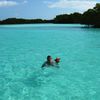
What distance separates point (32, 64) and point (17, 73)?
256 cm

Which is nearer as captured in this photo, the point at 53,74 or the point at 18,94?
the point at 18,94

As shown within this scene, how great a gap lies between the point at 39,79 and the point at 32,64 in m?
3.91

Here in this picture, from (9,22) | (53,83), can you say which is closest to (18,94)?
(53,83)

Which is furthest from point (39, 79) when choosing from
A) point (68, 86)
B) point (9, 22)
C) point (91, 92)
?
point (9, 22)

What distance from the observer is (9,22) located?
5827 inches

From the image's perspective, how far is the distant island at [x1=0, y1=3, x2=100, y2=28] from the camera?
70125mm

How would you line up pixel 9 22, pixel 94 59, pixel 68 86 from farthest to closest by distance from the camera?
pixel 9 22 < pixel 94 59 < pixel 68 86

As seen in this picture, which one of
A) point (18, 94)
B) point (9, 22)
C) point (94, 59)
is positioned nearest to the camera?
point (18, 94)

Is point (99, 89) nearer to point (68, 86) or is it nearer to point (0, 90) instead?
point (68, 86)

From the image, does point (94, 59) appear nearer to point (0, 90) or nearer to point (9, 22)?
point (0, 90)

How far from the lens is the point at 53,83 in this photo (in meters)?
12.7

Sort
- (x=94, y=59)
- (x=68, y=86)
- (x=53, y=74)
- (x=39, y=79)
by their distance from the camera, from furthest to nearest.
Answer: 1. (x=94, y=59)
2. (x=53, y=74)
3. (x=39, y=79)
4. (x=68, y=86)

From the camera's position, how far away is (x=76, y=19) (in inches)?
4412

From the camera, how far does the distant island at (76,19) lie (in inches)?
2761
